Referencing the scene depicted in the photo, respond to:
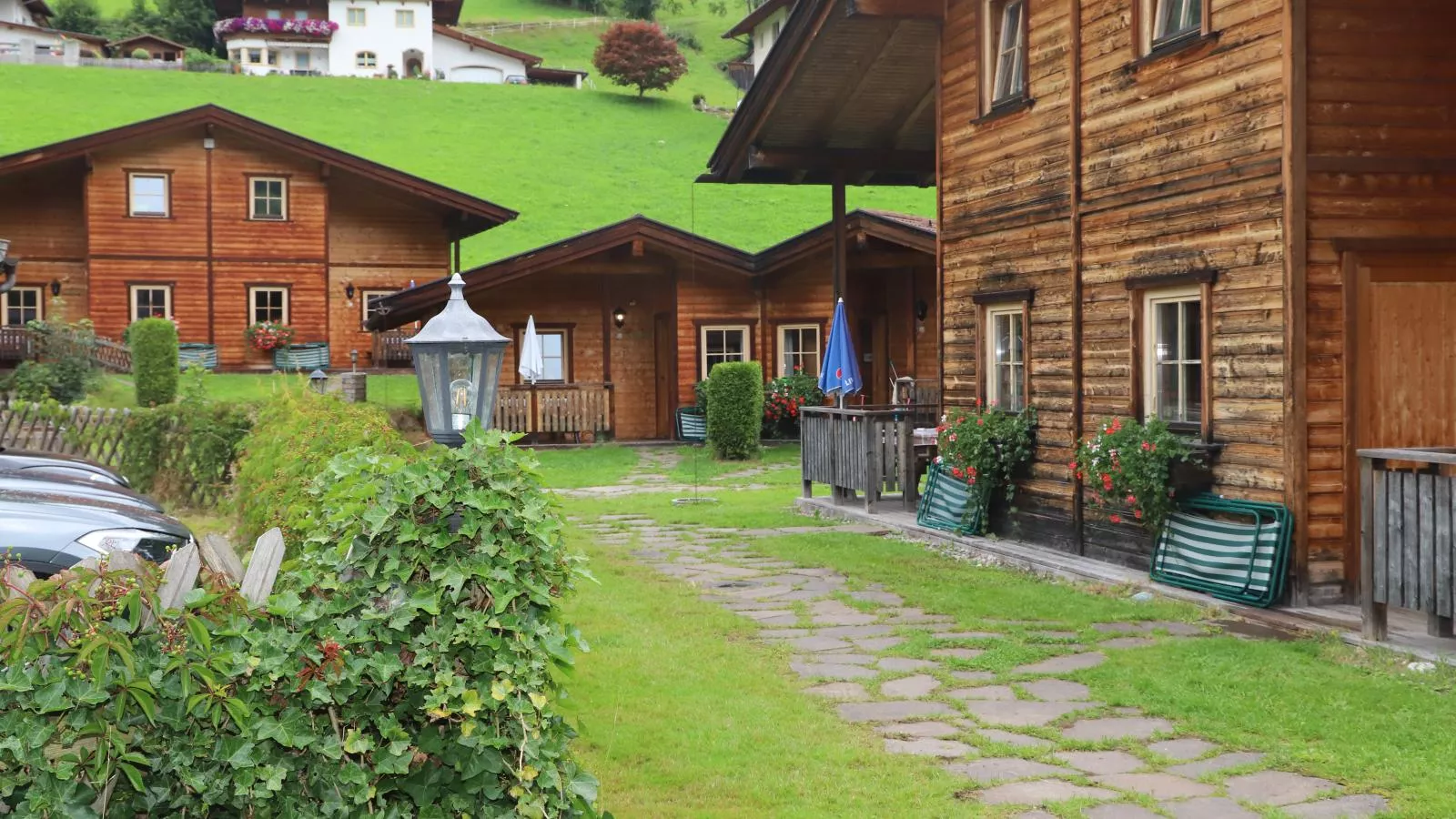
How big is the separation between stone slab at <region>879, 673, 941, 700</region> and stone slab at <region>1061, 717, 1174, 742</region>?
35.7 inches

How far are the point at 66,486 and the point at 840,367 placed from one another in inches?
361

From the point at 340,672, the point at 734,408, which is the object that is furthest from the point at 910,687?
the point at 734,408

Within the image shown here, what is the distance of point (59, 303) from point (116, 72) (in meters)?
42.7

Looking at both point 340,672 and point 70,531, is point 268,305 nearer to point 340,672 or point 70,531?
point 70,531

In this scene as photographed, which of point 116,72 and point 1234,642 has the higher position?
point 116,72

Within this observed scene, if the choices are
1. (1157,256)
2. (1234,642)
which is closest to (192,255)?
(1157,256)

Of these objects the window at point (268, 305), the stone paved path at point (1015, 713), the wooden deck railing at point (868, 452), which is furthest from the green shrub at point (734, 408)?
the window at point (268, 305)

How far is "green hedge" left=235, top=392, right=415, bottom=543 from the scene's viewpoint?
6.10m

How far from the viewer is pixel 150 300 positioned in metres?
32.2

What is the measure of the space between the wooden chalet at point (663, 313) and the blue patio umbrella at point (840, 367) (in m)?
9.01

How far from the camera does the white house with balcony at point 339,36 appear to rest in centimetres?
8188

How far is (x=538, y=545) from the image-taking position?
4238mm

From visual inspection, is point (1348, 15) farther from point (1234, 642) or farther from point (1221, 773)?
point (1221, 773)

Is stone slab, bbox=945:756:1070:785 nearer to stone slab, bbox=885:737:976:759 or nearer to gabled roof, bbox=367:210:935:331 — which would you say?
stone slab, bbox=885:737:976:759
